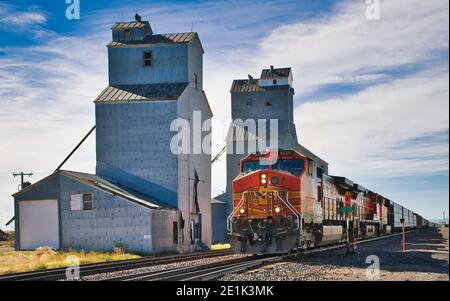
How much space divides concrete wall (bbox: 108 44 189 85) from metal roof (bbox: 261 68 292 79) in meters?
24.0

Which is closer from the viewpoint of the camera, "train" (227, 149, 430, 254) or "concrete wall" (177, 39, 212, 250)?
"train" (227, 149, 430, 254)

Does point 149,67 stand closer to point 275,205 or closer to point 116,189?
point 116,189

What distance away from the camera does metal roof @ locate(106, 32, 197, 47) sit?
1987 inches

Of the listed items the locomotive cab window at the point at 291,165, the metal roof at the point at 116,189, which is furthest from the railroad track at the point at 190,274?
the metal roof at the point at 116,189

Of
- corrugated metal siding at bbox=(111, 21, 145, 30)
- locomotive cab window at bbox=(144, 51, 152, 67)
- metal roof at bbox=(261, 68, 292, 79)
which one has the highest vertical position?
corrugated metal siding at bbox=(111, 21, 145, 30)

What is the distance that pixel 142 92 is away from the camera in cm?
4947

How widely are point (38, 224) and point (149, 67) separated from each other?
1582cm

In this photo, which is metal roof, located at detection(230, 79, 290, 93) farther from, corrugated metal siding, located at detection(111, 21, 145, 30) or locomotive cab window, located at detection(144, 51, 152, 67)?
locomotive cab window, located at detection(144, 51, 152, 67)

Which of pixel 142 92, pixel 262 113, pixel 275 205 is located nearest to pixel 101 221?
pixel 142 92

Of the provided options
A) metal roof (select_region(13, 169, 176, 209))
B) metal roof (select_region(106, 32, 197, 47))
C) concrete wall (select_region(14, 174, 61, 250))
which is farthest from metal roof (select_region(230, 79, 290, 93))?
concrete wall (select_region(14, 174, 61, 250))
